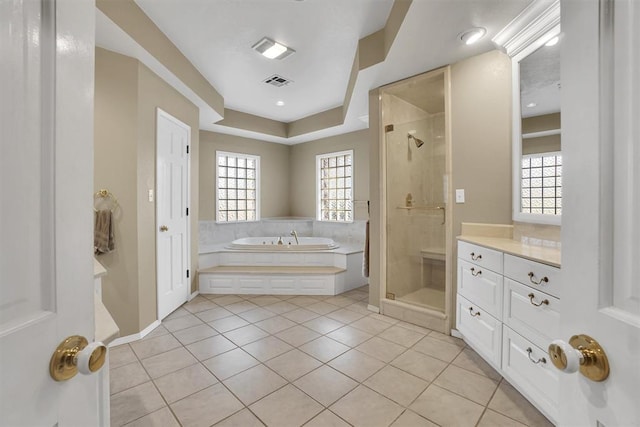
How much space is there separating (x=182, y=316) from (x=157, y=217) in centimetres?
110

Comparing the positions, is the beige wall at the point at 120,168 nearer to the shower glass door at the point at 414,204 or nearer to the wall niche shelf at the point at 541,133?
the shower glass door at the point at 414,204

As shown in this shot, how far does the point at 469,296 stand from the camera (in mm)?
2234

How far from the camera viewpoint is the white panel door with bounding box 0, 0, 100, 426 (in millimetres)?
396

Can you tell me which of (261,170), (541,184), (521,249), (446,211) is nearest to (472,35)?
(541,184)

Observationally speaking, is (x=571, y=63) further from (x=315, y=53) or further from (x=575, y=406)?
(x=315, y=53)

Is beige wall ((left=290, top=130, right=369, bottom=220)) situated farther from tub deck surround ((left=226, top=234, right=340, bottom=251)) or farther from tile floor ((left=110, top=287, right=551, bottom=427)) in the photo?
tile floor ((left=110, top=287, right=551, bottom=427))

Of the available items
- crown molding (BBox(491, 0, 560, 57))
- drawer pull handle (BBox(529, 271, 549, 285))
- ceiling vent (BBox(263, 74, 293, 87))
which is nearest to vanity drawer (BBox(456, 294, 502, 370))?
drawer pull handle (BBox(529, 271, 549, 285))

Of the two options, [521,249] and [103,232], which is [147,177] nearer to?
[103,232]

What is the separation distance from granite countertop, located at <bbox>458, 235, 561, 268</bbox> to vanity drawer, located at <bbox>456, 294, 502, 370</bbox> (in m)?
0.49

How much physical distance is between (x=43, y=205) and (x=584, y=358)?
3.02 feet

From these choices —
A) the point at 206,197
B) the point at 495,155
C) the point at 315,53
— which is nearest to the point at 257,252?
the point at 206,197

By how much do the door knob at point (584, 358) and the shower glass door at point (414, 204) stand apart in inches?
105

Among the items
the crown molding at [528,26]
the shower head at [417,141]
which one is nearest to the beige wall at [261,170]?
the shower head at [417,141]

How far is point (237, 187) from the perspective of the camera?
17.8ft
